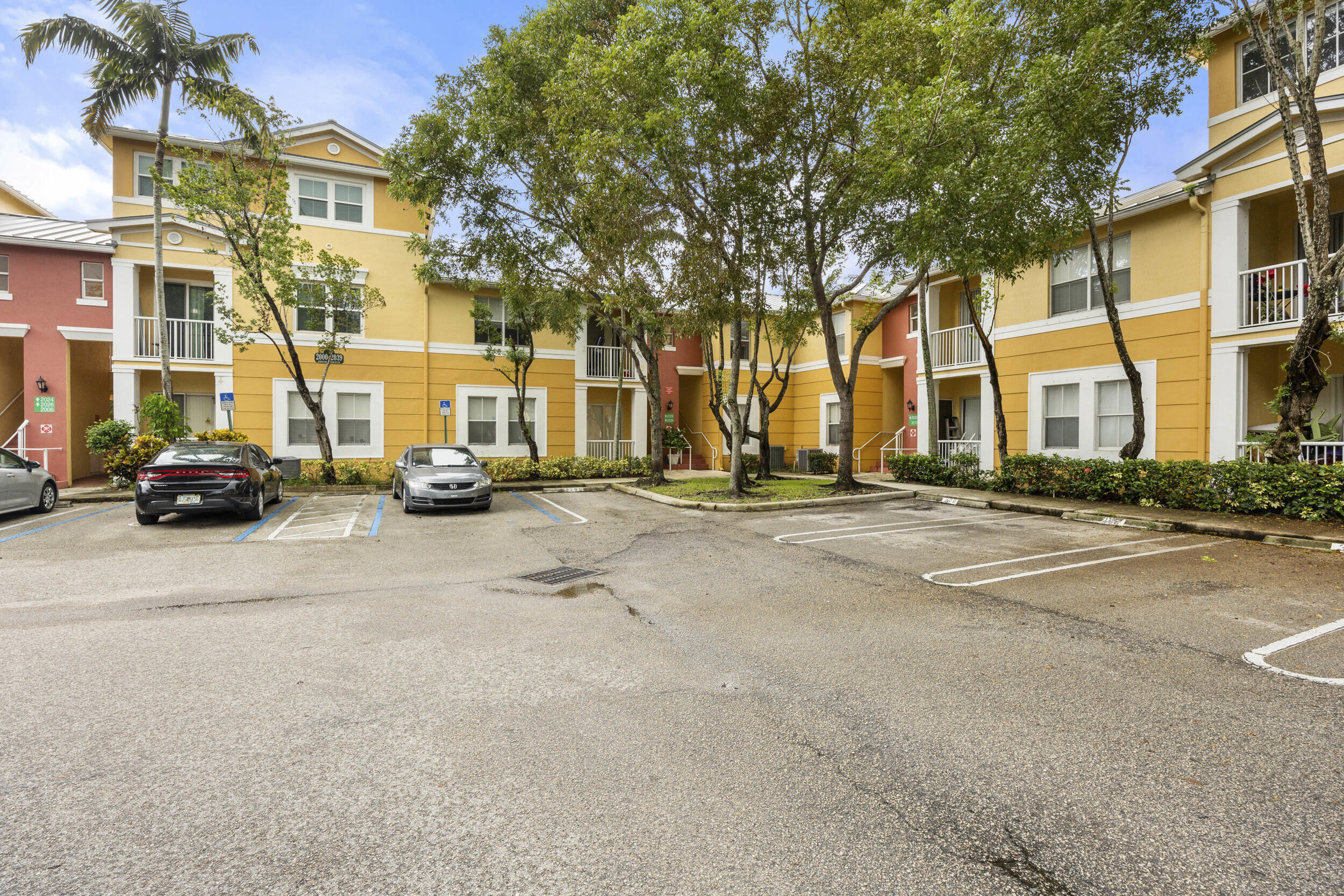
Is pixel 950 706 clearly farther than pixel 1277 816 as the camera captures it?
Yes

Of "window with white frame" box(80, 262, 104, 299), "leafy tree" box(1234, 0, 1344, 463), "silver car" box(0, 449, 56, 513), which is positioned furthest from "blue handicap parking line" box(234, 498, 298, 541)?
"leafy tree" box(1234, 0, 1344, 463)

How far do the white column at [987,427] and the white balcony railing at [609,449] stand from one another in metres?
11.4

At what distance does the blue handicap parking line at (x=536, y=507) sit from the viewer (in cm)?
1279

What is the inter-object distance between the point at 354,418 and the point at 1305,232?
2220 centimetres

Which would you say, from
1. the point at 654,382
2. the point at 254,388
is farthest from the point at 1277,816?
the point at 254,388

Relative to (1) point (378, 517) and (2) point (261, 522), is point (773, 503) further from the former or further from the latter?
(2) point (261, 522)

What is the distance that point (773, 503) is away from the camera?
14211 mm

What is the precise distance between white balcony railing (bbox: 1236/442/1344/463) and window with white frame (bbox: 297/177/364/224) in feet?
75.9

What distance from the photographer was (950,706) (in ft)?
12.8

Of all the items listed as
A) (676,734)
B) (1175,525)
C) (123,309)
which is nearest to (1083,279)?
(1175,525)

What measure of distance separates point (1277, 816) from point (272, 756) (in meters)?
4.63

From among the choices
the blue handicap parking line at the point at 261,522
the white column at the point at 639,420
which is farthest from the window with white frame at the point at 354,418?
the white column at the point at 639,420

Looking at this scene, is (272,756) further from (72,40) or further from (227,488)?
(72,40)

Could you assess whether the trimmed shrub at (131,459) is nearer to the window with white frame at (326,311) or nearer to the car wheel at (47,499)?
the car wheel at (47,499)
